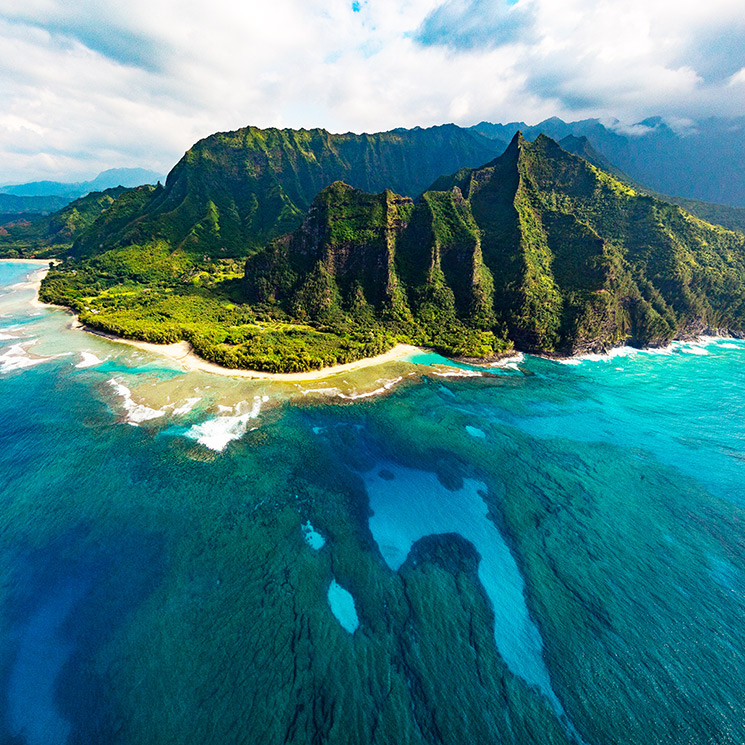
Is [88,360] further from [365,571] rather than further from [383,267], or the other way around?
[383,267]

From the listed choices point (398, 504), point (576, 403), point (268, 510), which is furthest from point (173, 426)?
point (576, 403)

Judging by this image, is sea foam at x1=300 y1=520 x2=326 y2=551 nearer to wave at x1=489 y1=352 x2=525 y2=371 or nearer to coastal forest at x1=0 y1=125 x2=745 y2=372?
coastal forest at x1=0 y1=125 x2=745 y2=372

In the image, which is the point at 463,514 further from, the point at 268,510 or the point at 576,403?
the point at 576,403

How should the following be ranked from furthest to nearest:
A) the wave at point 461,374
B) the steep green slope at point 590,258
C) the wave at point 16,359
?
the steep green slope at point 590,258 → the wave at point 461,374 → the wave at point 16,359

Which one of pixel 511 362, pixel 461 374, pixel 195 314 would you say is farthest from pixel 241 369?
pixel 511 362

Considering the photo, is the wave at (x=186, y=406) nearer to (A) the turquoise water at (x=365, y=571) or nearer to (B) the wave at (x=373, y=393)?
(A) the turquoise water at (x=365, y=571)

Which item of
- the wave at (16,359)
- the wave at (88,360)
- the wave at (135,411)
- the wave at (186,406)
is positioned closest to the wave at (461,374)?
the wave at (186,406)

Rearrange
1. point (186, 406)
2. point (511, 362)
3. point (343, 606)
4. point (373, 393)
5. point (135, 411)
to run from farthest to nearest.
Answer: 1. point (511, 362)
2. point (373, 393)
3. point (186, 406)
4. point (135, 411)
5. point (343, 606)
